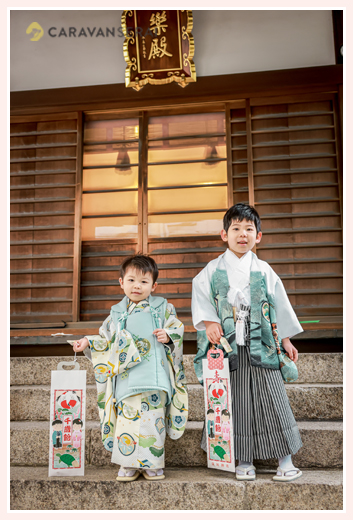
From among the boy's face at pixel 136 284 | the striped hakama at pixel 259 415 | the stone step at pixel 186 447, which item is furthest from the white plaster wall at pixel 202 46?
the stone step at pixel 186 447

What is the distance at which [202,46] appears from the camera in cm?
500

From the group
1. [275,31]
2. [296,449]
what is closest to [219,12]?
[275,31]

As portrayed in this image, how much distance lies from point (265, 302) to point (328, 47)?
12.0 feet

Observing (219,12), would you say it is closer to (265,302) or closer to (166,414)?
(265,302)

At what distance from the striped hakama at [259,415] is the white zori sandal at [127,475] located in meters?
0.43

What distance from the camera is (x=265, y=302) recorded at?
101 inches

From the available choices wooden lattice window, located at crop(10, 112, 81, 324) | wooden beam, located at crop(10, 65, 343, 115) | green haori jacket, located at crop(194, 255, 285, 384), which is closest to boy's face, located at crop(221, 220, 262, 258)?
green haori jacket, located at crop(194, 255, 285, 384)

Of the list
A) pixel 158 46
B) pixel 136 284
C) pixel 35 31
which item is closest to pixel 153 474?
pixel 136 284

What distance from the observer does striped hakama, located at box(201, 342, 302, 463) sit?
7.83 ft

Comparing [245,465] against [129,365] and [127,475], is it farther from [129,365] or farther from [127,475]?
[129,365]

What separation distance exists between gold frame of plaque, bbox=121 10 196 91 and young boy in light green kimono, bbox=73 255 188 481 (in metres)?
2.56

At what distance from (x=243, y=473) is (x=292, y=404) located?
0.78 m

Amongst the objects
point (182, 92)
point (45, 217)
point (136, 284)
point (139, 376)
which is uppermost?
point (182, 92)

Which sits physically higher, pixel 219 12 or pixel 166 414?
pixel 219 12
